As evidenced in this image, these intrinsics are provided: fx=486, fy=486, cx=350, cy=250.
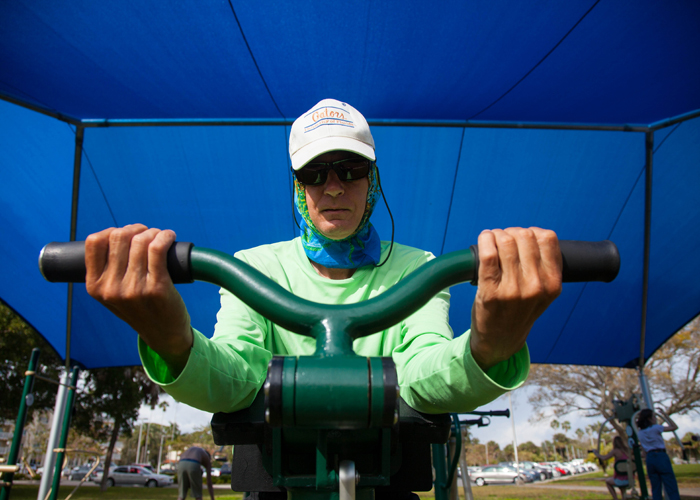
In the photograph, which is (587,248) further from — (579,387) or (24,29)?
(579,387)

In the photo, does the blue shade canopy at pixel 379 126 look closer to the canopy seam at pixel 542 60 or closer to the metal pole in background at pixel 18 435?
the canopy seam at pixel 542 60

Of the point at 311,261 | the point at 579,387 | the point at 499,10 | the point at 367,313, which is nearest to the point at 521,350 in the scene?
the point at 367,313

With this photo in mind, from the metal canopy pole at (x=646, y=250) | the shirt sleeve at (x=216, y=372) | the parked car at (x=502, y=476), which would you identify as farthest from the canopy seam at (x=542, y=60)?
the parked car at (x=502, y=476)

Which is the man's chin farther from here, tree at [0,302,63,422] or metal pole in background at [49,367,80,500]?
tree at [0,302,63,422]

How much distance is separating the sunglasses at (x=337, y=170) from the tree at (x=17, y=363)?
14309mm

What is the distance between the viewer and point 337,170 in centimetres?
121

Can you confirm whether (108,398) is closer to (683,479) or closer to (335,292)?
(335,292)

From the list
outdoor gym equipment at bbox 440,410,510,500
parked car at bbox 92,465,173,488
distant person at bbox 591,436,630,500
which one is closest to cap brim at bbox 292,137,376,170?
outdoor gym equipment at bbox 440,410,510,500

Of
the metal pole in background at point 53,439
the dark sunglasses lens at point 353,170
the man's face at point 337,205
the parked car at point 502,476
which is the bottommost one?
the parked car at point 502,476

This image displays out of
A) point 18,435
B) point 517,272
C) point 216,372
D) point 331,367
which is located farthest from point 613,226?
point 18,435

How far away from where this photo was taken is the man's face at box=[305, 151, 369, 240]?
1.24 m

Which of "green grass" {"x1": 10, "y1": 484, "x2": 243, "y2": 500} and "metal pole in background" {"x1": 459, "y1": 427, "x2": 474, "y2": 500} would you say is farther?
"green grass" {"x1": 10, "y1": 484, "x2": 243, "y2": 500}

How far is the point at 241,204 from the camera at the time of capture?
14.4 feet

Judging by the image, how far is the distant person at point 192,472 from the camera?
769cm
